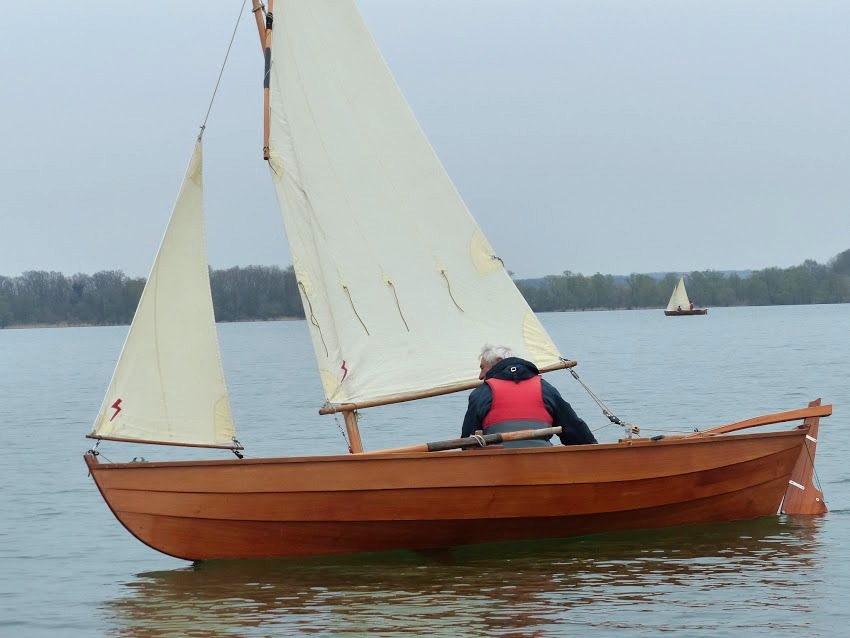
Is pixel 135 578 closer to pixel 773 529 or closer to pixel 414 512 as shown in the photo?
pixel 414 512

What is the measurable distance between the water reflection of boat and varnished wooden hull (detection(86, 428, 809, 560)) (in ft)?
0.74

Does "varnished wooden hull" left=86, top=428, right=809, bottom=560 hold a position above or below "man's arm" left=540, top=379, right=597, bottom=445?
below

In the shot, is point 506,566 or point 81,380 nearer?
point 506,566

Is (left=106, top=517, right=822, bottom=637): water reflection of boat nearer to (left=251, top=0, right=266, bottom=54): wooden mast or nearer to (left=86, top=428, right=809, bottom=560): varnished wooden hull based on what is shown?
(left=86, top=428, right=809, bottom=560): varnished wooden hull

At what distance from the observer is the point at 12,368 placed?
219 ft

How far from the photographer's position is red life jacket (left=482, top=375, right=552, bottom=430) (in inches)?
432

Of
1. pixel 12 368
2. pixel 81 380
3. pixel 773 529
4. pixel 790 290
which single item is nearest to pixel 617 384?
pixel 81 380

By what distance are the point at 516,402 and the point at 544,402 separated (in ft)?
0.78

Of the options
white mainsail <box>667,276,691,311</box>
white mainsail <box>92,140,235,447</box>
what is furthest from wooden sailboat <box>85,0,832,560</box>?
white mainsail <box>667,276,691,311</box>

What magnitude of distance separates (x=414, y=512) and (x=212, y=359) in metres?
2.24

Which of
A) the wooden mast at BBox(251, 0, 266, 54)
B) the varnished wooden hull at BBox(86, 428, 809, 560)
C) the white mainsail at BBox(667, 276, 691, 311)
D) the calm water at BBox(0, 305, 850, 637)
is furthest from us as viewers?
the white mainsail at BBox(667, 276, 691, 311)

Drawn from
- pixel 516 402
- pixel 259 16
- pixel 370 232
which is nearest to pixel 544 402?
pixel 516 402

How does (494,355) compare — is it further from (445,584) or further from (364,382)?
(445,584)

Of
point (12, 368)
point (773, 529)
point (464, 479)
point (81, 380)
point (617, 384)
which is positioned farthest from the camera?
point (12, 368)
